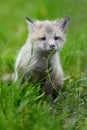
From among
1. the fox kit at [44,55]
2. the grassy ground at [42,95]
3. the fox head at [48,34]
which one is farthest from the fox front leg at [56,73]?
the fox head at [48,34]

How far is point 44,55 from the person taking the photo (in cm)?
729

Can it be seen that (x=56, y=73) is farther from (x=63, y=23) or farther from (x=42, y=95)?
(x=42, y=95)

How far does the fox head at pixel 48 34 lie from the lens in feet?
23.0

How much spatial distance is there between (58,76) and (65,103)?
713mm

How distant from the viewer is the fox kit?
713 cm

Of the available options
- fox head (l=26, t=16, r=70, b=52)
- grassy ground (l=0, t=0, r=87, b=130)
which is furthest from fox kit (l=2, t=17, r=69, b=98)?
grassy ground (l=0, t=0, r=87, b=130)

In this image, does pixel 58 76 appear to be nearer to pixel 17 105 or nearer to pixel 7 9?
pixel 17 105

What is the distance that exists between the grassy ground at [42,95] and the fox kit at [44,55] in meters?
0.16

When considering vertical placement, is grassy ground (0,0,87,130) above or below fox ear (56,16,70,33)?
below

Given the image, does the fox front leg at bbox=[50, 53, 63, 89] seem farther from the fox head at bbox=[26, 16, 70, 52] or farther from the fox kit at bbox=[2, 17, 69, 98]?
the fox head at bbox=[26, 16, 70, 52]

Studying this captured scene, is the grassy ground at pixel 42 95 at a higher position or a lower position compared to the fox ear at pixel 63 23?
lower

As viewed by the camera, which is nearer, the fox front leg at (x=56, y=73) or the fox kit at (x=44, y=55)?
the fox kit at (x=44, y=55)

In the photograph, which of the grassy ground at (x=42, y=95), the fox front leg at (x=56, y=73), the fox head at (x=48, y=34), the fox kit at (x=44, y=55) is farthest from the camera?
the fox front leg at (x=56, y=73)

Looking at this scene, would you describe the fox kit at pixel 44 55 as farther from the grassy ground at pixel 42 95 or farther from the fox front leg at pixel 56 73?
the grassy ground at pixel 42 95
